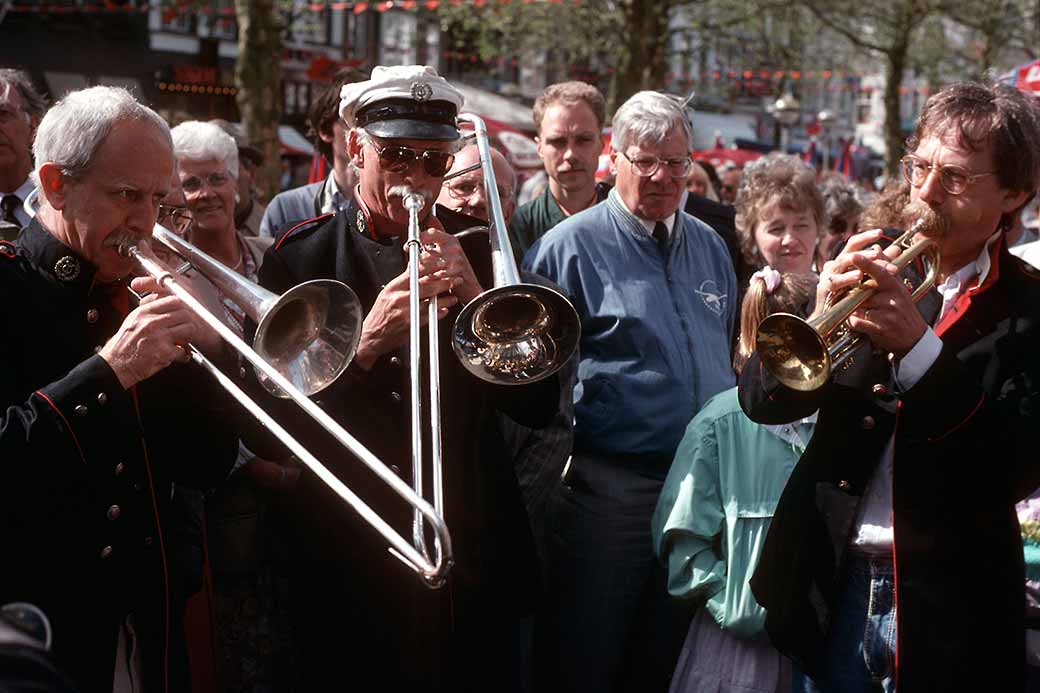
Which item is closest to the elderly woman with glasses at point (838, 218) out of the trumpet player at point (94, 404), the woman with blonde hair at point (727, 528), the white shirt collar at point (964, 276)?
the woman with blonde hair at point (727, 528)

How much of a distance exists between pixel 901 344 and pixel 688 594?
1168mm

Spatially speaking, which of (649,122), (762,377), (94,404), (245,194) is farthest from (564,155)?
(94,404)

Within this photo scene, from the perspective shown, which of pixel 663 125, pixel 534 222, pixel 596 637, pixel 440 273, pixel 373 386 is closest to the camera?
pixel 440 273

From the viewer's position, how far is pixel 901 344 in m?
2.75

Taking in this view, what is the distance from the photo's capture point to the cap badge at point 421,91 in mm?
3179

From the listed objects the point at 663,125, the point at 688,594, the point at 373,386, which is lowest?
the point at 688,594

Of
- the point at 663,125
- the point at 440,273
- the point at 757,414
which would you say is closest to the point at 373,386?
the point at 440,273

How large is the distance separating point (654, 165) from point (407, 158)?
4.82 feet

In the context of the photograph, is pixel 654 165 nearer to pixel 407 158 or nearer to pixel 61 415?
pixel 407 158

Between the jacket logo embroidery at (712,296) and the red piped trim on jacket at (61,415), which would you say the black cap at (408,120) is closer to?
the red piped trim on jacket at (61,415)

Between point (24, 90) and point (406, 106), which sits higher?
point (406, 106)

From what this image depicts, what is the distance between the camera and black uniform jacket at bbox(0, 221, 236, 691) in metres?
2.62

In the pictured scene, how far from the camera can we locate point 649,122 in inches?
177

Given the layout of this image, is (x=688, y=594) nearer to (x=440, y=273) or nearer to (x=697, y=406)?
(x=697, y=406)
